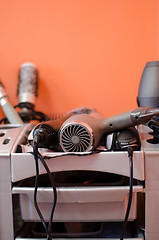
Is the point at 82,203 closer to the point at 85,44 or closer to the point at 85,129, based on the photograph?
the point at 85,129

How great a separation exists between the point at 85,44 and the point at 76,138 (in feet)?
1.71

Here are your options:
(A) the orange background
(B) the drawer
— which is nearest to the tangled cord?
(A) the orange background

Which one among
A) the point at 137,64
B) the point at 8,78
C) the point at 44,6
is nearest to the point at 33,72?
the point at 8,78

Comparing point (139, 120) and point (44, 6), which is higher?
point (44, 6)

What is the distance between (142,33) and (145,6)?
99 mm

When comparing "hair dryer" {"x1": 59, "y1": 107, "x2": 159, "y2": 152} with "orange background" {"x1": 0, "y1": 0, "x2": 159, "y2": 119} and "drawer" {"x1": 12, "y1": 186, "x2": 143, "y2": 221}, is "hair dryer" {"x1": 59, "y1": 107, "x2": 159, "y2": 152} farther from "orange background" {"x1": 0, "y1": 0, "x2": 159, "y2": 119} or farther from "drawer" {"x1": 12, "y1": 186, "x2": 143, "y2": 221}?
"orange background" {"x1": 0, "y1": 0, "x2": 159, "y2": 119}

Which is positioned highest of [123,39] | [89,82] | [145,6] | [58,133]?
[145,6]

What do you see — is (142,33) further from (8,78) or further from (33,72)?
(8,78)

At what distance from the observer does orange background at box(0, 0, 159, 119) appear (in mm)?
818

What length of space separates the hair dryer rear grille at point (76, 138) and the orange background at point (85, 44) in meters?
0.43

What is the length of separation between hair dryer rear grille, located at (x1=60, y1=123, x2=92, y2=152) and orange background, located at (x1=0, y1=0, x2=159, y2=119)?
17.1 inches

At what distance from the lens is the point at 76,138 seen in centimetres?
42

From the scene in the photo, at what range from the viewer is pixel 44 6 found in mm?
822

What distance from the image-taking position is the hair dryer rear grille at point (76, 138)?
42 centimetres
